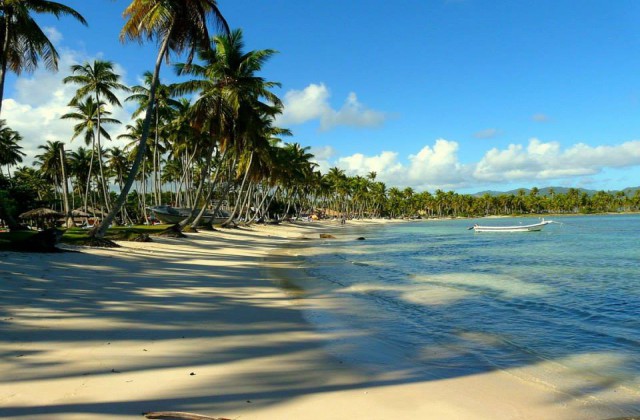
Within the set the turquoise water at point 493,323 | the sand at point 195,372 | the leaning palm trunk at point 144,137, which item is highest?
the leaning palm trunk at point 144,137

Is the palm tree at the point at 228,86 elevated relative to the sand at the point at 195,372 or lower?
elevated

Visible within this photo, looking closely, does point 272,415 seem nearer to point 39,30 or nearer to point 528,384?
point 528,384

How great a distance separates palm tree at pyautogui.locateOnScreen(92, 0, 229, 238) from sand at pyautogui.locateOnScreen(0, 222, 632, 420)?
35.5ft

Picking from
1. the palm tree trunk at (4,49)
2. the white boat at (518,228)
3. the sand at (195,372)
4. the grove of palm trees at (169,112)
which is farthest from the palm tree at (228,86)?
the white boat at (518,228)

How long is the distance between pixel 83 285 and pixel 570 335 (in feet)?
35.2

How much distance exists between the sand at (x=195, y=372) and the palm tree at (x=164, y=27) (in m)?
10.8

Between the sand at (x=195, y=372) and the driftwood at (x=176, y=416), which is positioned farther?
the sand at (x=195, y=372)

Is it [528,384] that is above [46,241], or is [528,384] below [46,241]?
below

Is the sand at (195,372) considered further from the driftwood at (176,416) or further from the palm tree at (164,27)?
the palm tree at (164,27)

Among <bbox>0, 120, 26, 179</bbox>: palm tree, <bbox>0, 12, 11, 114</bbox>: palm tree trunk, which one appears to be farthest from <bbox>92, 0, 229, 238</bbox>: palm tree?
<bbox>0, 120, 26, 179</bbox>: palm tree

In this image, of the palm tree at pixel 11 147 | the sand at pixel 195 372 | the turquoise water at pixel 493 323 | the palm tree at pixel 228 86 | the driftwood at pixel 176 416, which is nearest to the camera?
the driftwood at pixel 176 416

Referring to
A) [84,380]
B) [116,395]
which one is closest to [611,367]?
[116,395]

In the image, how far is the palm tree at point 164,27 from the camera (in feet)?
62.2

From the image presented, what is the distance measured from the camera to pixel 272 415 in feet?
14.1
